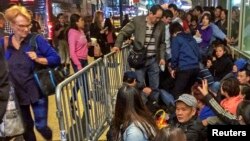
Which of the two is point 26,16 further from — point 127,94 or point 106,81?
point 106,81

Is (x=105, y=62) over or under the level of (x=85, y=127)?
over

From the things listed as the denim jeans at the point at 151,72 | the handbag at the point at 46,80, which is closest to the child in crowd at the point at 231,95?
the handbag at the point at 46,80

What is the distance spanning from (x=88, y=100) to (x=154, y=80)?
2.00 m

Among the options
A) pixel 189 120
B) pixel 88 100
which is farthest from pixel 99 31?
pixel 189 120

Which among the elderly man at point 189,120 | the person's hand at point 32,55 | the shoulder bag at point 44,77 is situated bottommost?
the elderly man at point 189,120

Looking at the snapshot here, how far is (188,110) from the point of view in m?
3.36

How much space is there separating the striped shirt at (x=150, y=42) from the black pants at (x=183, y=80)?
1.70 feet

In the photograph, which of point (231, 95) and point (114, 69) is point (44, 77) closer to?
point (231, 95)

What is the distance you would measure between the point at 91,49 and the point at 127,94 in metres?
5.68

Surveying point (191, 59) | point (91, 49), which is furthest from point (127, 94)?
point (91, 49)

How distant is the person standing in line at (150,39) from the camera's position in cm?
569

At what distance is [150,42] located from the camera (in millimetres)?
5848

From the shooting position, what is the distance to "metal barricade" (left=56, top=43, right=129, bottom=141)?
3.40 meters

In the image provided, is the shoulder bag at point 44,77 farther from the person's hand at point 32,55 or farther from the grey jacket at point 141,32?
the grey jacket at point 141,32
